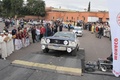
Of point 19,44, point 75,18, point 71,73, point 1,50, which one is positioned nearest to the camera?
point 71,73

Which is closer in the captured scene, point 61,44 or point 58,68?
point 58,68

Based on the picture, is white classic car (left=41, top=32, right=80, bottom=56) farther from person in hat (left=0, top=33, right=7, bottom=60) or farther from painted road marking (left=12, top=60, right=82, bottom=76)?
painted road marking (left=12, top=60, right=82, bottom=76)

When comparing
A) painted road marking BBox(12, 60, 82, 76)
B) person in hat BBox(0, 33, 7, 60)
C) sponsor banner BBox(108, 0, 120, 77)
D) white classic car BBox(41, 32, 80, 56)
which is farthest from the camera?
white classic car BBox(41, 32, 80, 56)

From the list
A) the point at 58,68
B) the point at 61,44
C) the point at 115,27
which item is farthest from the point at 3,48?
the point at 115,27

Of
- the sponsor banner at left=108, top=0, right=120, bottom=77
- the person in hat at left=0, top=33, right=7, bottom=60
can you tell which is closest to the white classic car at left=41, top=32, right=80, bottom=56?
the person in hat at left=0, top=33, right=7, bottom=60

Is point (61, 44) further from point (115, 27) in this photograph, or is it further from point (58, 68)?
point (115, 27)

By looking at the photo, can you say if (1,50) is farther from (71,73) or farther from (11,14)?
(11,14)

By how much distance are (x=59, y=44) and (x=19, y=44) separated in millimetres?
4131

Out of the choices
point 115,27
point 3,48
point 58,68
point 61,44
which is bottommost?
point 58,68

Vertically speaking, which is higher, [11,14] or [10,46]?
[11,14]

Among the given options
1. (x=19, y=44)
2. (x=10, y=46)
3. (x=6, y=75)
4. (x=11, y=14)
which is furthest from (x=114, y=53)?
(x=11, y=14)

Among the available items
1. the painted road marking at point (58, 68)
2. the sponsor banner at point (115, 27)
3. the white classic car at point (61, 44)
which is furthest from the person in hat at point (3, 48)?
the sponsor banner at point (115, 27)

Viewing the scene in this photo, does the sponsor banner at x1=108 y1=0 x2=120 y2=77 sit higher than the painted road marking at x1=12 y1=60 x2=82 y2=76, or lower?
higher

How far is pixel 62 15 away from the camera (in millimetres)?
74250
